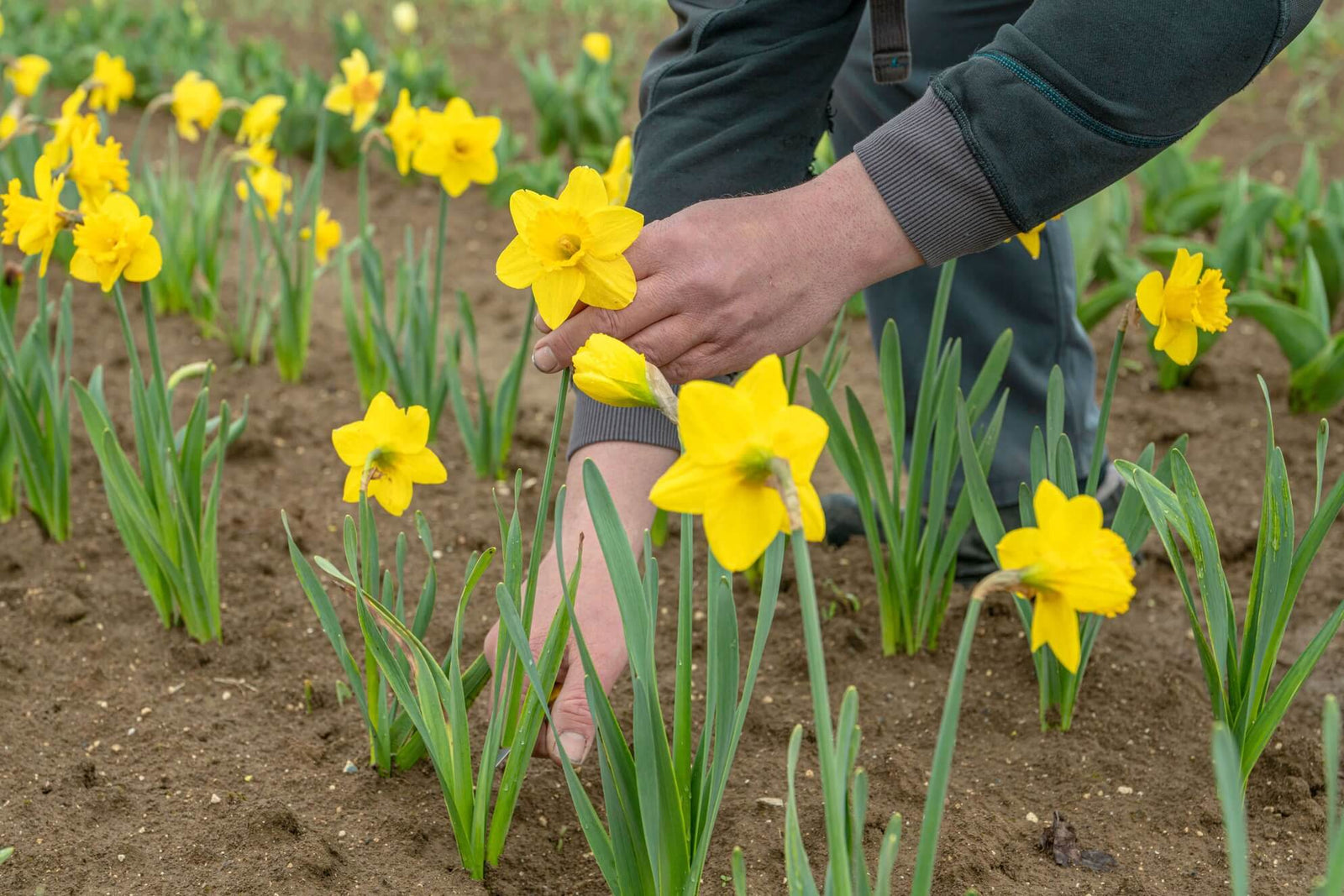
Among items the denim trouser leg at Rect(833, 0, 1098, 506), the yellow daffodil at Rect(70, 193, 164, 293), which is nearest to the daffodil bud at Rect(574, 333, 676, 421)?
the yellow daffodil at Rect(70, 193, 164, 293)

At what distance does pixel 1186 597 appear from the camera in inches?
51.0

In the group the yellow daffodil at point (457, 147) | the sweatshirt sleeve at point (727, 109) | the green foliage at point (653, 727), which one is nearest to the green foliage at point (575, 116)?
the yellow daffodil at point (457, 147)

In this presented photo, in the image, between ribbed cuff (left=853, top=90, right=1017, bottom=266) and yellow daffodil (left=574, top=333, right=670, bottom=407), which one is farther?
ribbed cuff (left=853, top=90, right=1017, bottom=266)

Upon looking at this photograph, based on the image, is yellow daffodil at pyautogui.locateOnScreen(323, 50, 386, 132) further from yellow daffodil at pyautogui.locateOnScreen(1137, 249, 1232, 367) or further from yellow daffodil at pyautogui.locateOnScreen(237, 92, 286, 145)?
yellow daffodil at pyautogui.locateOnScreen(1137, 249, 1232, 367)

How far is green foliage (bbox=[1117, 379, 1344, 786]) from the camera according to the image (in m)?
1.23

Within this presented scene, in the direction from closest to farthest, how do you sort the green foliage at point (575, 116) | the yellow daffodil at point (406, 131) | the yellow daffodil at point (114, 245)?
the yellow daffodil at point (114, 245) < the yellow daffodil at point (406, 131) < the green foliage at point (575, 116)

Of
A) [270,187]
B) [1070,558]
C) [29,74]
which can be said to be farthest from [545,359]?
[29,74]

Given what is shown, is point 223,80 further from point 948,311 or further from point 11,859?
point 11,859

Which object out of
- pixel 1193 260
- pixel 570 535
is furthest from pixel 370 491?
pixel 1193 260

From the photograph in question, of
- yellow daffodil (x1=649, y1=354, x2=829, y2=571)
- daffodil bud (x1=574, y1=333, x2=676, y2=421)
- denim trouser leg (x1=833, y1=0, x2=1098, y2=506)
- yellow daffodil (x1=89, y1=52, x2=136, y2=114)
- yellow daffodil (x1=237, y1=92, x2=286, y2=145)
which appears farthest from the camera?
yellow daffodil (x1=89, y1=52, x2=136, y2=114)

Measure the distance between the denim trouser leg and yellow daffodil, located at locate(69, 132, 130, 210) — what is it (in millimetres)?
A: 1064

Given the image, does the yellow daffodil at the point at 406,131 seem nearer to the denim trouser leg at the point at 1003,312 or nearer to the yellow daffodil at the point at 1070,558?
the denim trouser leg at the point at 1003,312

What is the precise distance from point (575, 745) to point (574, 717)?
30 millimetres

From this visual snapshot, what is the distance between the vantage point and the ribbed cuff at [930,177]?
3.84ft
